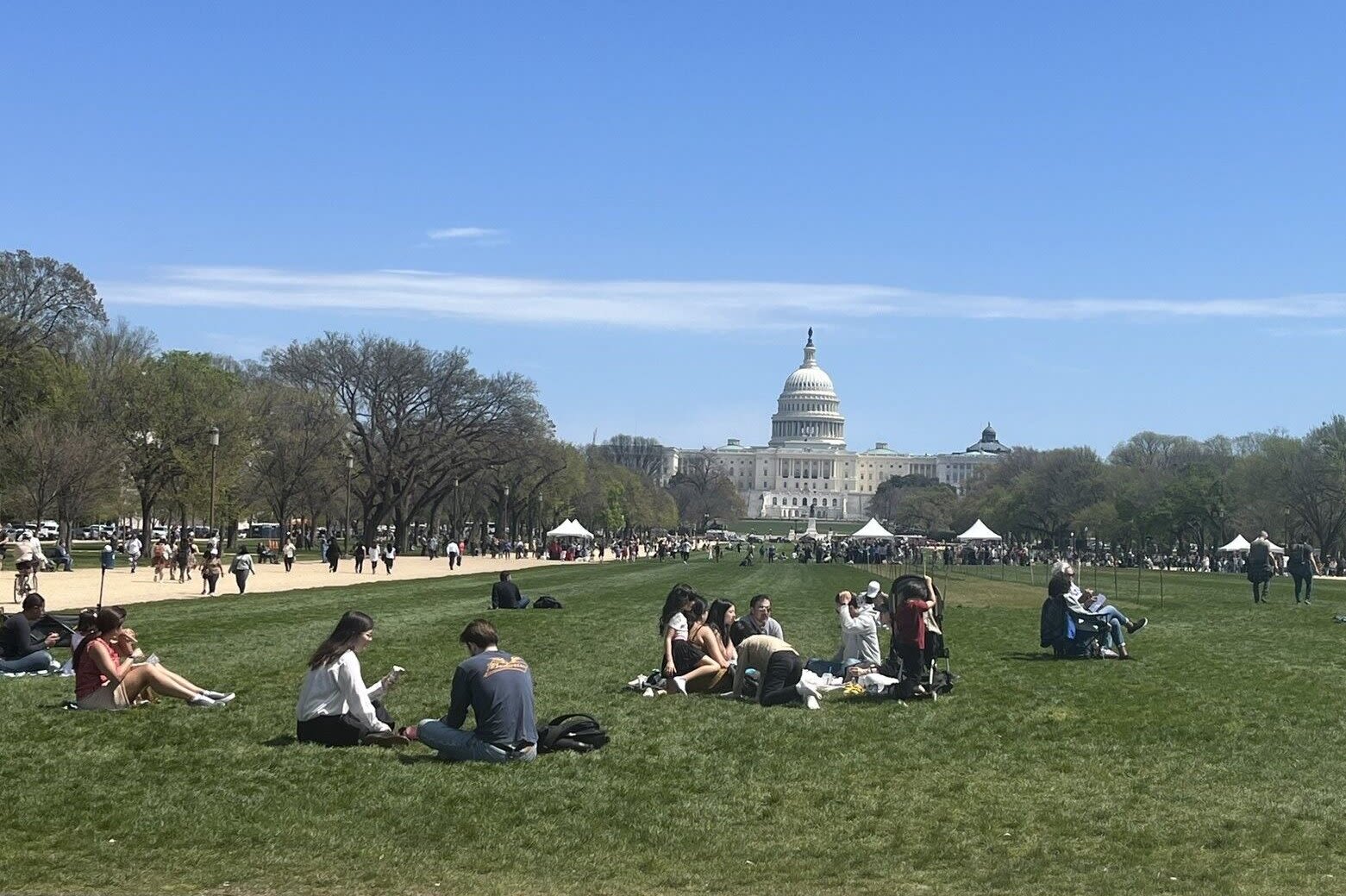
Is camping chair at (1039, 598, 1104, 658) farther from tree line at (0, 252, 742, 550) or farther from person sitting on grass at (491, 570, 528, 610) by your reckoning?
tree line at (0, 252, 742, 550)

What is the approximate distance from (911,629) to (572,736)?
17.0 ft

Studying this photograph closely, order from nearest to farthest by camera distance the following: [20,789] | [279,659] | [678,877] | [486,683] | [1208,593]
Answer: [678,877] → [20,789] → [486,683] → [279,659] → [1208,593]

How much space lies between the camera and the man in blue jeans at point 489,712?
1282 centimetres

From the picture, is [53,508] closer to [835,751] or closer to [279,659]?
[279,659]

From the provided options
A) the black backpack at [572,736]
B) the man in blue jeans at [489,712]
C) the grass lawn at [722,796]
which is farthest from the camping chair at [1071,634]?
the man in blue jeans at [489,712]

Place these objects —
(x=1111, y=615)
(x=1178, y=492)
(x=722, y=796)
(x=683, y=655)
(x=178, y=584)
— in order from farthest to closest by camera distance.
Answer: (x=1178, y=492) < (x=178, y=584) < (x=1111, y=615) < (x=683, y=655) < (x=722, y=796)

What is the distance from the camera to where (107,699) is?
50.1ft

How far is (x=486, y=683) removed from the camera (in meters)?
12.8

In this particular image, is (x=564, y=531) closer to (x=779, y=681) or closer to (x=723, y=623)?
(x=723, y=623)

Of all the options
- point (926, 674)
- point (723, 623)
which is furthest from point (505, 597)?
point (926, 674)

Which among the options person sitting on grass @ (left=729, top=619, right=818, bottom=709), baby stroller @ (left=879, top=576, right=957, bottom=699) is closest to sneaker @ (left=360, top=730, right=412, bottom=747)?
person sitting on grass @ (left=729, top=619, right=818, bottom=709)

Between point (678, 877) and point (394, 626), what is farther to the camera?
point (394, 626)

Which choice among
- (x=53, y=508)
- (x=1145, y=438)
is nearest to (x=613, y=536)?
(x=1145, y=438)

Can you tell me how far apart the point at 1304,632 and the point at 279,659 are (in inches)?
660
